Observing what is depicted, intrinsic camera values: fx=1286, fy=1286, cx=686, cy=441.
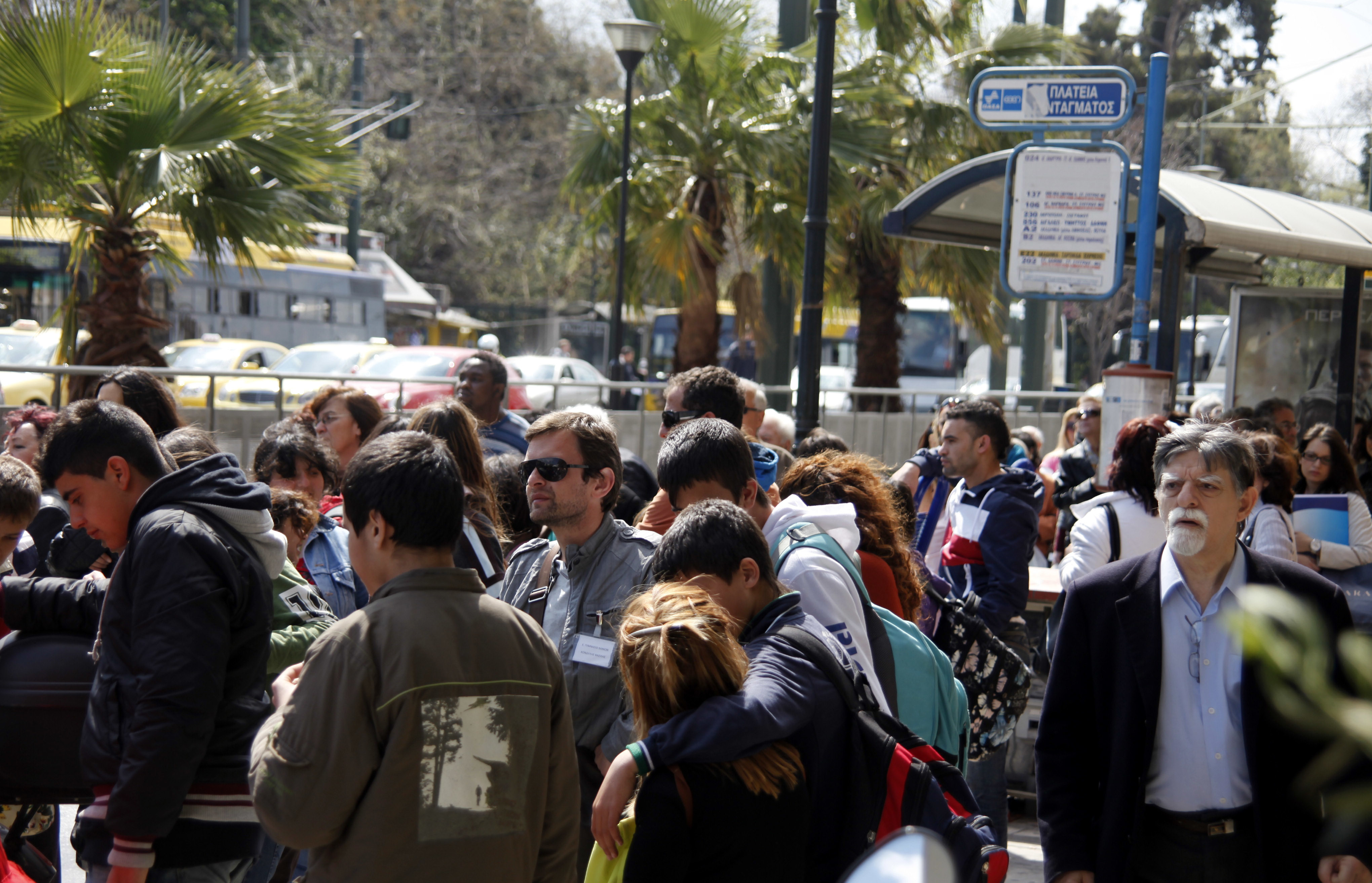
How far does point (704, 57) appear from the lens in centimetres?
1582

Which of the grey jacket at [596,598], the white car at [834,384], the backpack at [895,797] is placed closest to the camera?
the backpack at [895,797]

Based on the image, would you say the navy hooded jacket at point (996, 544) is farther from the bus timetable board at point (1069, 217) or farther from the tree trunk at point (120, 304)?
the tree trunk at point (120, 304)

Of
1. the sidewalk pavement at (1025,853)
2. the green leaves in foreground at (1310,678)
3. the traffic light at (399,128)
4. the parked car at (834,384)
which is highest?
the traffic light at (399,128)

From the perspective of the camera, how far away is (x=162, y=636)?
9.61 feet

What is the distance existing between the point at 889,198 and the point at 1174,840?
42.8ft

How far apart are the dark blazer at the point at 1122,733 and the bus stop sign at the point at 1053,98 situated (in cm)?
518

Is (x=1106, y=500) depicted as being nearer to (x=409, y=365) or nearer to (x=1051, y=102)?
(x=1051, y=102)

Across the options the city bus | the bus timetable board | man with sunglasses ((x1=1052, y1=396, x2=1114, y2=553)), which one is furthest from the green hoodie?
the city bus

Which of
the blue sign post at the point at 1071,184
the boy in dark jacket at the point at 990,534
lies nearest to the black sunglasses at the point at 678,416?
the boy in dark jacket at the point at 990,534

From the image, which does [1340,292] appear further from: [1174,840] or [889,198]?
[1174,840]

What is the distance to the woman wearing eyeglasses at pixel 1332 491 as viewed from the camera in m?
6.12

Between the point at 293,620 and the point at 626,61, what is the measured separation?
38.8 feet

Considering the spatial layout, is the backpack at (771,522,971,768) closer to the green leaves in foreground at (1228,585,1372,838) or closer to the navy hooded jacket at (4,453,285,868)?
the navy hooded jacket at (4,453,285,868)

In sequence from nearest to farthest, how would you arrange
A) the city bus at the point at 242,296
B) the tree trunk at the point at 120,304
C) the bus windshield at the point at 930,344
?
the tree trunk at the point at 120,304
the city bus at the point at 242,296
the bus windshield at the point at 930,344
